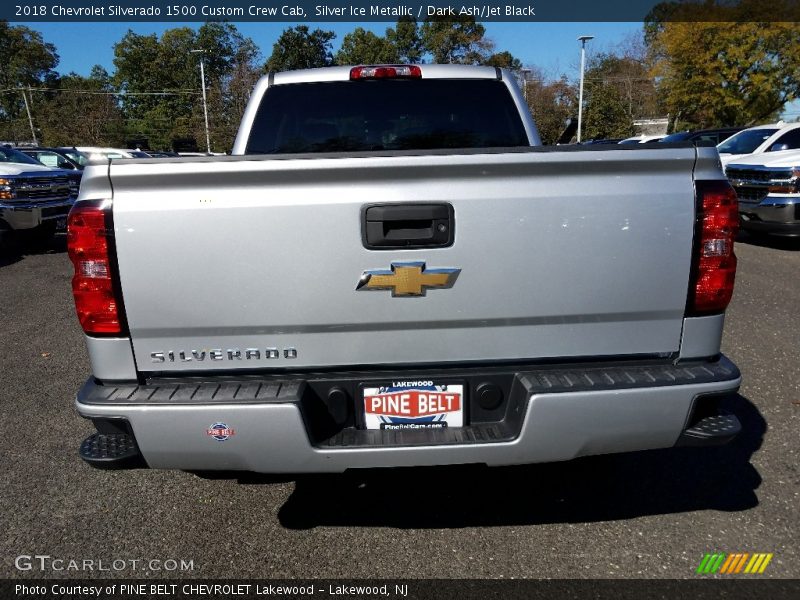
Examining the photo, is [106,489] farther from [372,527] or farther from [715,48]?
[715,48]

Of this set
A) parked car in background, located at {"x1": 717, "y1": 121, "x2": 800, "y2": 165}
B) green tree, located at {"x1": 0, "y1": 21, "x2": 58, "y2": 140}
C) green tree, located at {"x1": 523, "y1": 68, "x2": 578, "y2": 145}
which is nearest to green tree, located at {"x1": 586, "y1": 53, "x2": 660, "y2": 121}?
green tree, located at {"x1": 523, "y1": 68, "x2": 578, "y2": 145}

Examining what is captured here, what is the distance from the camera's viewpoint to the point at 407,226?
6.45 feet

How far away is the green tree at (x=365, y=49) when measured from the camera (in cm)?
6318

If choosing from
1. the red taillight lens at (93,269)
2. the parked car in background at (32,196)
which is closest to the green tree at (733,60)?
the parked car in background at (32,196)

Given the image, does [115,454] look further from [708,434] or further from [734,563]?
[734,563]

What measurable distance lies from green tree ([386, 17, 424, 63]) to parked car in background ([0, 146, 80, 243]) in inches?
2261

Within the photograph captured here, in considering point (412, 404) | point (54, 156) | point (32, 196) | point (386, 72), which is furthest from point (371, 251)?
point (54, 156)

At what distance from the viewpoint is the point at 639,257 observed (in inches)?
78.7

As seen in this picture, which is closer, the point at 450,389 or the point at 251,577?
the point at 450,389

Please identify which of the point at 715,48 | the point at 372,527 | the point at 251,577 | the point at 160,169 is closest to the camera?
the point at 160,169

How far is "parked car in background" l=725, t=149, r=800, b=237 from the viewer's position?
338 inches

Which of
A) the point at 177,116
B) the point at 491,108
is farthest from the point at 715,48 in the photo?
the point at 177,116

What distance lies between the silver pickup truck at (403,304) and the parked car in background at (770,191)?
26.8 feet

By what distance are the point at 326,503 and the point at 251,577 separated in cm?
55
